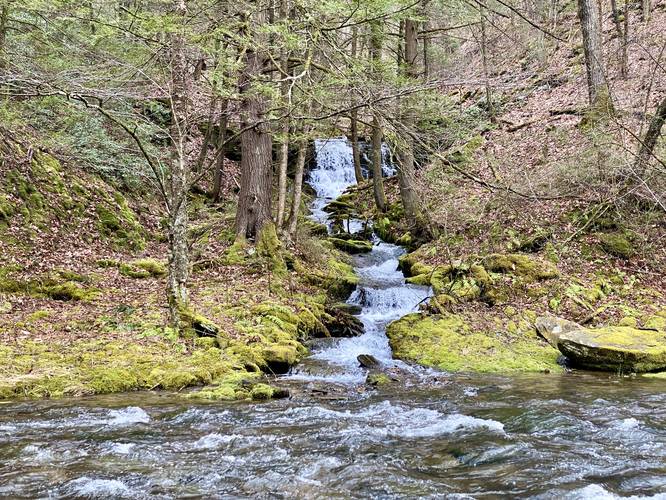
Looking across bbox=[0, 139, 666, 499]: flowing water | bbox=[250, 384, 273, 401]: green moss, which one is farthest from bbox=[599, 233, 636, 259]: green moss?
bbox=[250, 384, 273, 401]: green moss

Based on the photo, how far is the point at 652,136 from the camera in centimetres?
1110

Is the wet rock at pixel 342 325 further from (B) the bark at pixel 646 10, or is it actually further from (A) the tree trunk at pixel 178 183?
(B) the bark at pixel 646 10

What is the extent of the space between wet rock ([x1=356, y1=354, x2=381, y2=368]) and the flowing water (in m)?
0.98

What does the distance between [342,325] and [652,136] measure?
744 centimetres

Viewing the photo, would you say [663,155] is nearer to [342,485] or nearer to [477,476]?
[477,476]

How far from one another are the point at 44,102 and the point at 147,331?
7.04 metres

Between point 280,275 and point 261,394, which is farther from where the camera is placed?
point 280,275

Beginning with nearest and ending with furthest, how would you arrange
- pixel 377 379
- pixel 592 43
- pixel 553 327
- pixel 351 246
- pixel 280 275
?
1. pixel 377 379
2. pixel 553 327
3. pixel 280 275
4. pixel 592 43
5. pixel 351 246

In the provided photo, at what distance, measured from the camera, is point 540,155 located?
629 inches

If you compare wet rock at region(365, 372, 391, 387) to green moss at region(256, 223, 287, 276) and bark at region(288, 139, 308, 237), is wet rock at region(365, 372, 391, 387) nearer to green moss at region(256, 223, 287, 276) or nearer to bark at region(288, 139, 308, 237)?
green moss at region(256, 223, 287, 276)

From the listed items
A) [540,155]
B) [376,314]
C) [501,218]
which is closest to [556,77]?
[540,155]

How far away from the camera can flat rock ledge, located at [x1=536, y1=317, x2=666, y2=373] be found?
322 inches

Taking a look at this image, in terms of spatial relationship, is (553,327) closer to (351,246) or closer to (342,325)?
(342,325)

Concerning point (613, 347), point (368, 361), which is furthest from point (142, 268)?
point (613, 347)
